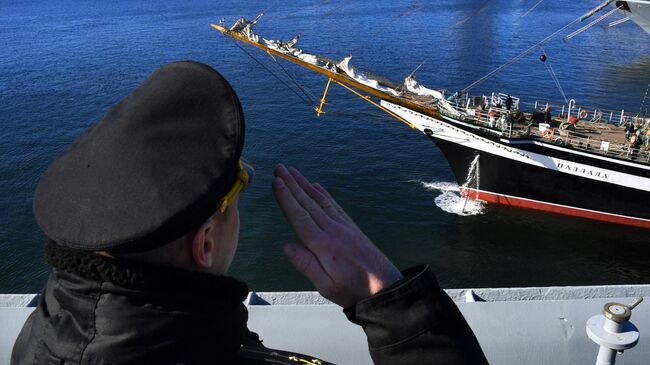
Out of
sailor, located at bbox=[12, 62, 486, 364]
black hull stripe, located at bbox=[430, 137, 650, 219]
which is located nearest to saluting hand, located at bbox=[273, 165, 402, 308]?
sailor, located at bbox=[12, 62, 486, 364]

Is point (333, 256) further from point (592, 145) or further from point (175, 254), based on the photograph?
point (592, 145)

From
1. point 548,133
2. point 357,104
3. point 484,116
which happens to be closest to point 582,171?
point 548,133

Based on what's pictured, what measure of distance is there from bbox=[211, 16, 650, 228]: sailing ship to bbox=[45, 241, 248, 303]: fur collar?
2024 centimetres

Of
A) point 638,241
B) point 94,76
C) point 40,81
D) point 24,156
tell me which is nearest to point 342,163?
point 638,241

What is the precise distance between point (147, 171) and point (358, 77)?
22666 mm

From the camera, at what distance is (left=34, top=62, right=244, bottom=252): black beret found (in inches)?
53.4

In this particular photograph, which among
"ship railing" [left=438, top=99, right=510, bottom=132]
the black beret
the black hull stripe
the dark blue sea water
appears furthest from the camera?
"ship railing" [left=438, top=99, right=510, bottom=132]

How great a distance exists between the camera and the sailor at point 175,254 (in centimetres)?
138

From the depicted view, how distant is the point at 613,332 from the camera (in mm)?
3059

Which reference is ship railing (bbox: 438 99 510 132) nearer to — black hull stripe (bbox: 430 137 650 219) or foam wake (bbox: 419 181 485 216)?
black hull stripe (bbox: 430 137 650 219)

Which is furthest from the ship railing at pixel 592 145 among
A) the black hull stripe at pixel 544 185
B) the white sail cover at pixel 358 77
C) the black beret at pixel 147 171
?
the black beret at pixel 147 171

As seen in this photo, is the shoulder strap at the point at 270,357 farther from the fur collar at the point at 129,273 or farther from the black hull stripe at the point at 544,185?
the black hull stripe at the point at 544,185

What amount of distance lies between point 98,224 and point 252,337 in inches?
32.8

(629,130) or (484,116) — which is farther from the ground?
(484,116)
